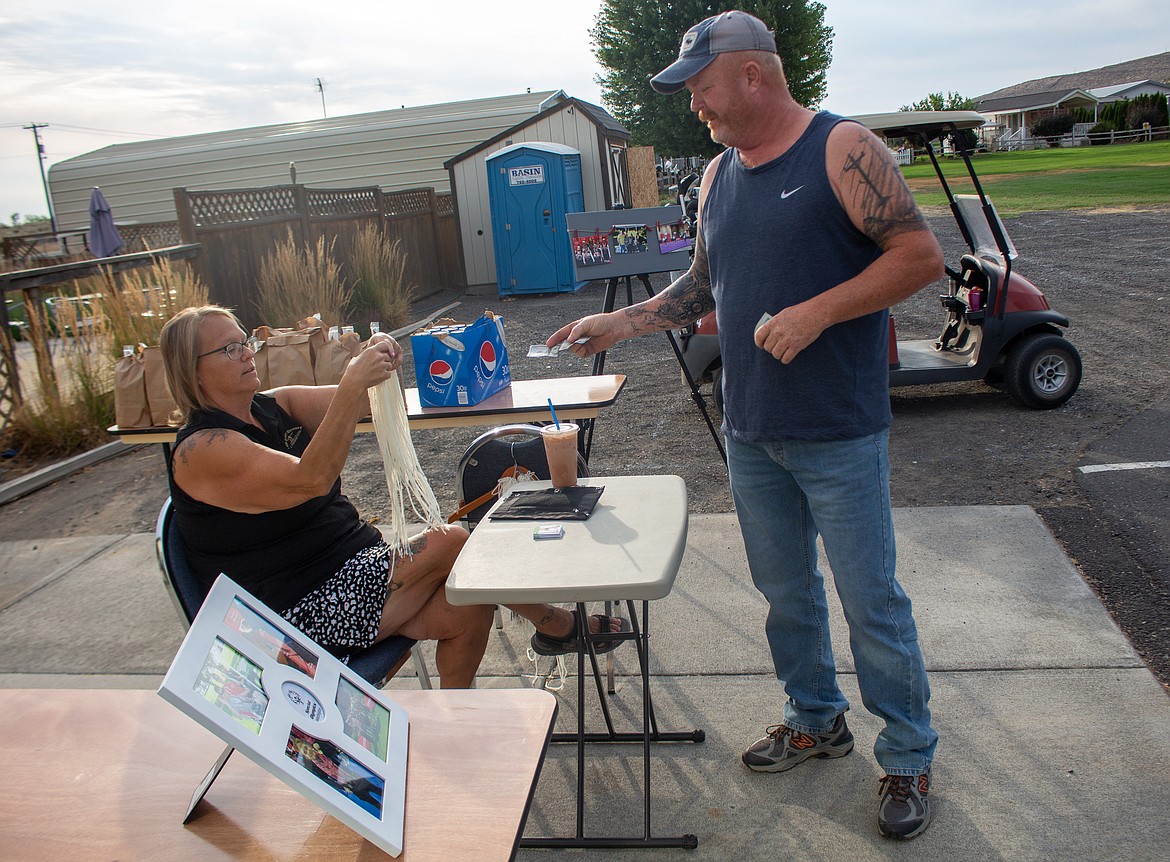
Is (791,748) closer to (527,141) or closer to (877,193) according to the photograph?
(877,193)

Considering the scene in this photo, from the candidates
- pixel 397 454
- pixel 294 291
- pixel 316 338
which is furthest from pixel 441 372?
pixel 294 291

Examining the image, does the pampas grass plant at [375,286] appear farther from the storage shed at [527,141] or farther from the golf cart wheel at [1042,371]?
the golf cart wheel at [1042,371]

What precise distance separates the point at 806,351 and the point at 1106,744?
1.58m

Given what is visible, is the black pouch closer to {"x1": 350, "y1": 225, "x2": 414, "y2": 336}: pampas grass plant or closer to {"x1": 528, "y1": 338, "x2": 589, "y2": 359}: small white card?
{"x1": 528, "y1": 338, "x2": 589, "y2": 359}: small white card

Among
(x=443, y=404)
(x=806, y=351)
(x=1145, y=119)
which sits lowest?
(x=443, y=404)

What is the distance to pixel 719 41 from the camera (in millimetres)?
2301

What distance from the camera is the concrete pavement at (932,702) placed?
2.50 metres

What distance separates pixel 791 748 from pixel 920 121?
4716 millimetres

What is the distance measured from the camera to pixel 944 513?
15.2 ft

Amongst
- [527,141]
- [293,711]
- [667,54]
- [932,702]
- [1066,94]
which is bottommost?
[932,702]

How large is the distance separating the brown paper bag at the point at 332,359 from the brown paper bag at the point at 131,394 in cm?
83

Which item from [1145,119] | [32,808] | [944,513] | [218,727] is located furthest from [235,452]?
[1145,119]

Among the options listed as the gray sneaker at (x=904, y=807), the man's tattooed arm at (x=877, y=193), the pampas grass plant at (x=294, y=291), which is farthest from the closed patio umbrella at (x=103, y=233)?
the gray sneaker at (x=904, y=807)

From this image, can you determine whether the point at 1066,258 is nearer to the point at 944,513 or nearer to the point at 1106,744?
the point at 944,513
